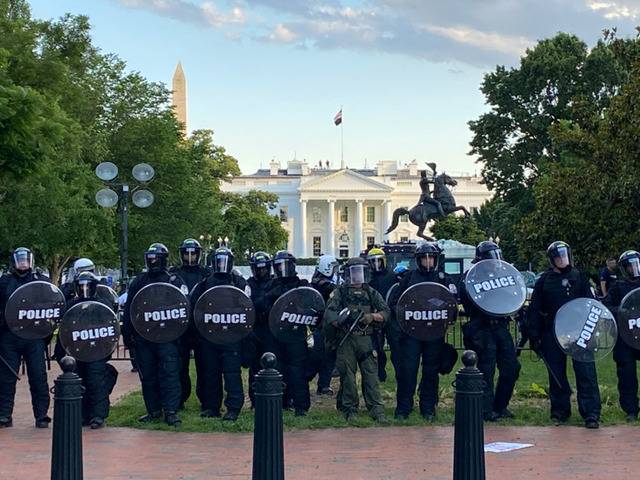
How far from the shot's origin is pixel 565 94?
44.2 meters

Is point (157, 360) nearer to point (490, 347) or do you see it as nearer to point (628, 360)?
point (490, 347)

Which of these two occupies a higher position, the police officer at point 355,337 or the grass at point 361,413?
the police officer at point 355,337

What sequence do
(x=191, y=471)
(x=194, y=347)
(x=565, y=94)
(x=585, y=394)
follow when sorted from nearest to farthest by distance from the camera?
(x=191, y=471) → (x=585, y=394) → (x=194, y=347) → (x=565, y=94)

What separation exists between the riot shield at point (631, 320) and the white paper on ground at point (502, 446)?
1.94m

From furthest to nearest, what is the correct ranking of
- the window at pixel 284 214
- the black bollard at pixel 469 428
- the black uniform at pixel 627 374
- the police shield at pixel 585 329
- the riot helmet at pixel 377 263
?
the window at pixel 284 214 < the riot helmet at pixel 377 263 < the black uniform at pixel 627 374 < the police shield at pixel 585 329 < the black bollard at pixel 469 428

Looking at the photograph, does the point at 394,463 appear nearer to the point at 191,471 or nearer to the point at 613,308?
the point at 191,471

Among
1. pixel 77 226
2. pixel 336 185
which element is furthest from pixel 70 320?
pixel 336 185

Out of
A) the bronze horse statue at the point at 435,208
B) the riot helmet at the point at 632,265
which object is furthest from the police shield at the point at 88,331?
the bronze horse statue at the point at 435,208

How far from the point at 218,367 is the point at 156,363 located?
0.70 meters

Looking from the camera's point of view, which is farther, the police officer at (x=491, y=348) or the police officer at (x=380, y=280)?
the police officer at (x=380, y=280)

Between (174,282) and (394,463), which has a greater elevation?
(174,282)

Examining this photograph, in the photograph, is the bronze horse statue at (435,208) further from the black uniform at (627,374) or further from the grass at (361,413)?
the black uniform at (627,374)

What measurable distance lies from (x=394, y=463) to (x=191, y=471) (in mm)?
1733

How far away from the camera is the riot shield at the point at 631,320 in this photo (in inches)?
398
